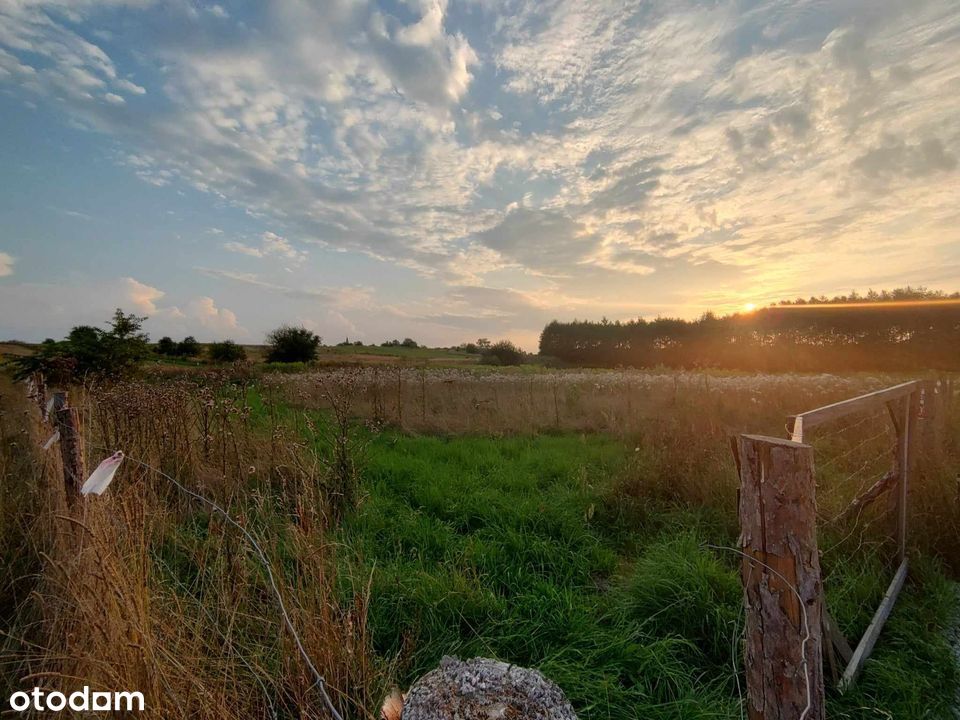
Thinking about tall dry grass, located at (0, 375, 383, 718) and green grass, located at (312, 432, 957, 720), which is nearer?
tall dry grass, located at (0, 375, 383, 718)

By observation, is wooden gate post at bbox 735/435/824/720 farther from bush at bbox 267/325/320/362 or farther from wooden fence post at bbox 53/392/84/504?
bush at bbox 267/325/320/362

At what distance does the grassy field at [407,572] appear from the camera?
7.32 ft

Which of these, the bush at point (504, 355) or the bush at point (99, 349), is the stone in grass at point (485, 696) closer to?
the bush at point (99, 349)

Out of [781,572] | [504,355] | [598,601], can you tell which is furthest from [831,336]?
[781,572]

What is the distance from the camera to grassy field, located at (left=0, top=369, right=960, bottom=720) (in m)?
2.23

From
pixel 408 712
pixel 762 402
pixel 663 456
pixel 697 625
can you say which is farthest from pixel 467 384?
pixel 408 712

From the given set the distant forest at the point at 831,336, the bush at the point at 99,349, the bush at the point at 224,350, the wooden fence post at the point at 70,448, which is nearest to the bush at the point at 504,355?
the distant forest at the point at 831,336

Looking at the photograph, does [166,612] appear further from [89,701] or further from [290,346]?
[290,346]

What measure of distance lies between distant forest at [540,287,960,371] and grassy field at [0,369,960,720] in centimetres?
1990

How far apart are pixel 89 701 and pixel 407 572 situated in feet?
6.92

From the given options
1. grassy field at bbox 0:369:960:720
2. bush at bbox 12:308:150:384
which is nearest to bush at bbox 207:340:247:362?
bush at bbox 12:308:150:384

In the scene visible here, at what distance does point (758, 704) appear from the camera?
66.7 inches

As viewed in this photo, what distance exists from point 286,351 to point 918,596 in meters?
35.6

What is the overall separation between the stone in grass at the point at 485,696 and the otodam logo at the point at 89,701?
103 centimetres
